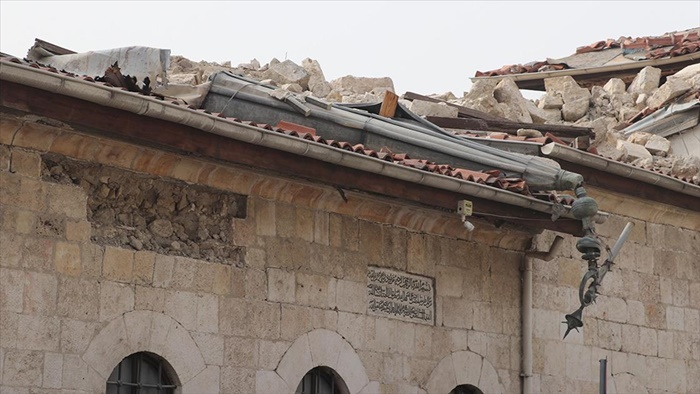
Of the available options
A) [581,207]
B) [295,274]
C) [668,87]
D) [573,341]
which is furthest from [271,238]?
[668,87]

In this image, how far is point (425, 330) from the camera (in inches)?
488

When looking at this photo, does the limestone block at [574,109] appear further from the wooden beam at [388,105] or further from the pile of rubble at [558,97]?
the wooden beam at [388,105]

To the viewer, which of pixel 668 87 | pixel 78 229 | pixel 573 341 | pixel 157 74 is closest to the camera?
pixel 78 229

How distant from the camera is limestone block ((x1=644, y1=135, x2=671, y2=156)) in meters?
16.7

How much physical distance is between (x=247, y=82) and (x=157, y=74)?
2.81 feet

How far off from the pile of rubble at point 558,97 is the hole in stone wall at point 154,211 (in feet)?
10.7

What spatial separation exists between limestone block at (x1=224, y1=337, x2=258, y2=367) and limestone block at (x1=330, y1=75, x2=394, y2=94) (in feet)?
22.6

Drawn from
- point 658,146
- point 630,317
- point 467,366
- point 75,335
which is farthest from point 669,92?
point 75,335

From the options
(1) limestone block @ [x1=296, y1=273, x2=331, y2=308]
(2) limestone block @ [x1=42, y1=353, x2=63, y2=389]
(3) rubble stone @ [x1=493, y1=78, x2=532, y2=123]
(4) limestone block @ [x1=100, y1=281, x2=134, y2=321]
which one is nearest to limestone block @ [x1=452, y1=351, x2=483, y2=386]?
(1) limestone block @ [x1=296, y1=273, x2=331, y2=308]

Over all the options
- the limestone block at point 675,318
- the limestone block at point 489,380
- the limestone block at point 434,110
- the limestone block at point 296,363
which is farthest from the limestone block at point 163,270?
the limestone block at point 675,318

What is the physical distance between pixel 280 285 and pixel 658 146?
6.82 meters

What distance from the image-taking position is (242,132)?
10.3 m

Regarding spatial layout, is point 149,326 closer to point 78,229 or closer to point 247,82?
point 78,229

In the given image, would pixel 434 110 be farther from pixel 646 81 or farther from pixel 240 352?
pixel 646 81
